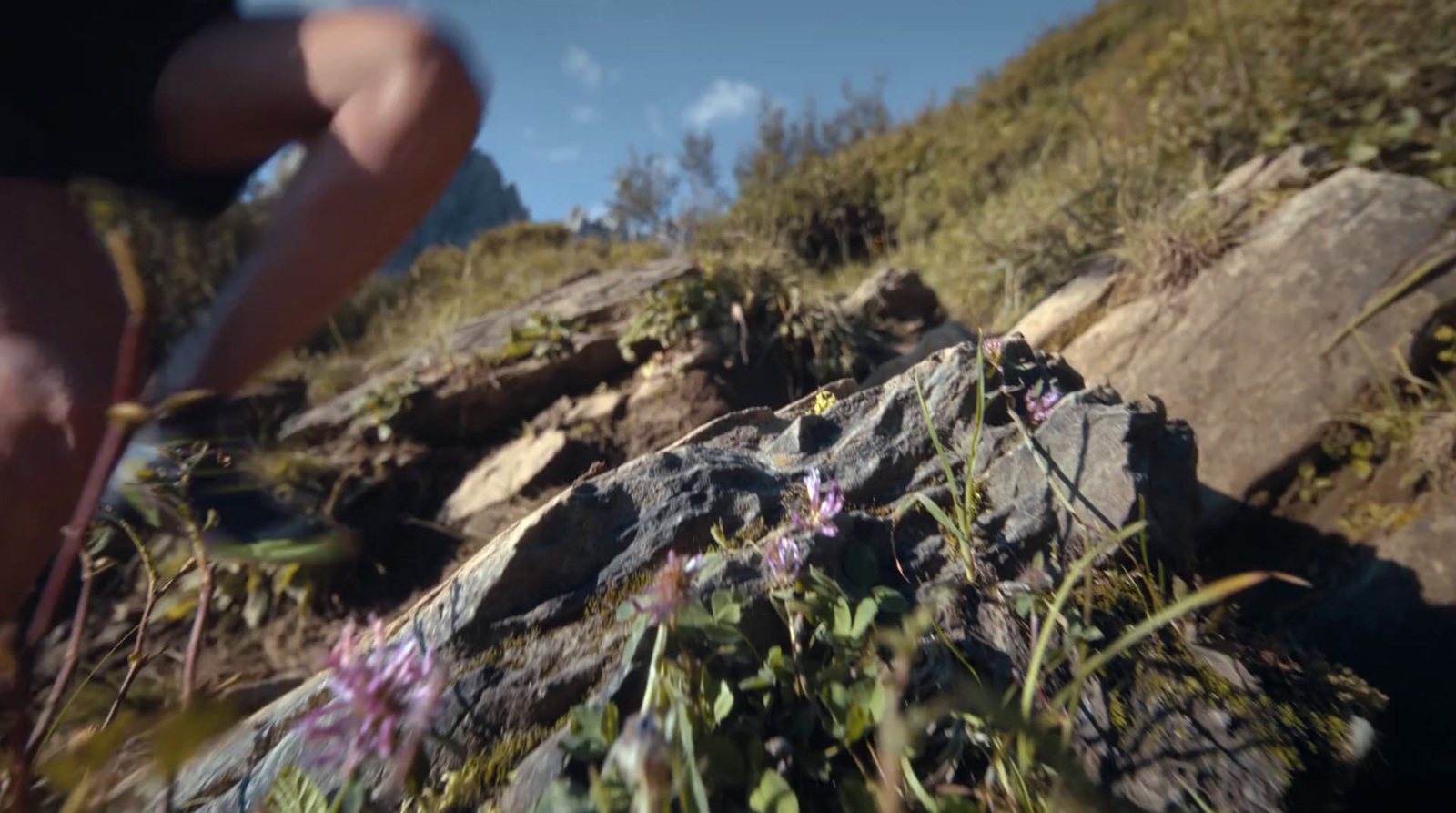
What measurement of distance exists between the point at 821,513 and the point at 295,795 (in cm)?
80

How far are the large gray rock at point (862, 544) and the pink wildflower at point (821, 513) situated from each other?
32 mm

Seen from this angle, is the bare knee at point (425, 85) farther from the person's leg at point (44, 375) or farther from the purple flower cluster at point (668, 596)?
the purple flower cluster at point (668, 596)

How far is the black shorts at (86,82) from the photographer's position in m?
1.65

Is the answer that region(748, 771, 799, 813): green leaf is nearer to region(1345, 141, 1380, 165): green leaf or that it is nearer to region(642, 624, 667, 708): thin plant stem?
region(642, 624, 667, 708): thin plant stem

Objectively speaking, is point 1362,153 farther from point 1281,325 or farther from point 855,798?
point 855,798

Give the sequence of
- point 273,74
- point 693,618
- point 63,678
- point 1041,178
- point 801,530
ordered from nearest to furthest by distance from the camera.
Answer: point 63,678 → point 693,618 → point 801,530 → point 273,74 → point 1041,178

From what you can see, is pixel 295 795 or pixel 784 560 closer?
pixel 295 795

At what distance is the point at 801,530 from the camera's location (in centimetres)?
117

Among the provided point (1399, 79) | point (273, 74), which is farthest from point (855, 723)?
point (1399, 79)

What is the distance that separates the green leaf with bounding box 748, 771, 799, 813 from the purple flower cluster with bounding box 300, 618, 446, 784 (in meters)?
0.37

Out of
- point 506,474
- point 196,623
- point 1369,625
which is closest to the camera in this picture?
point 196,623

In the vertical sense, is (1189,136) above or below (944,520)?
above

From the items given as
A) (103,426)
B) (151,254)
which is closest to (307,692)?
(103,426)

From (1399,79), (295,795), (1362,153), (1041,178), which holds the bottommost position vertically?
(295,795)
